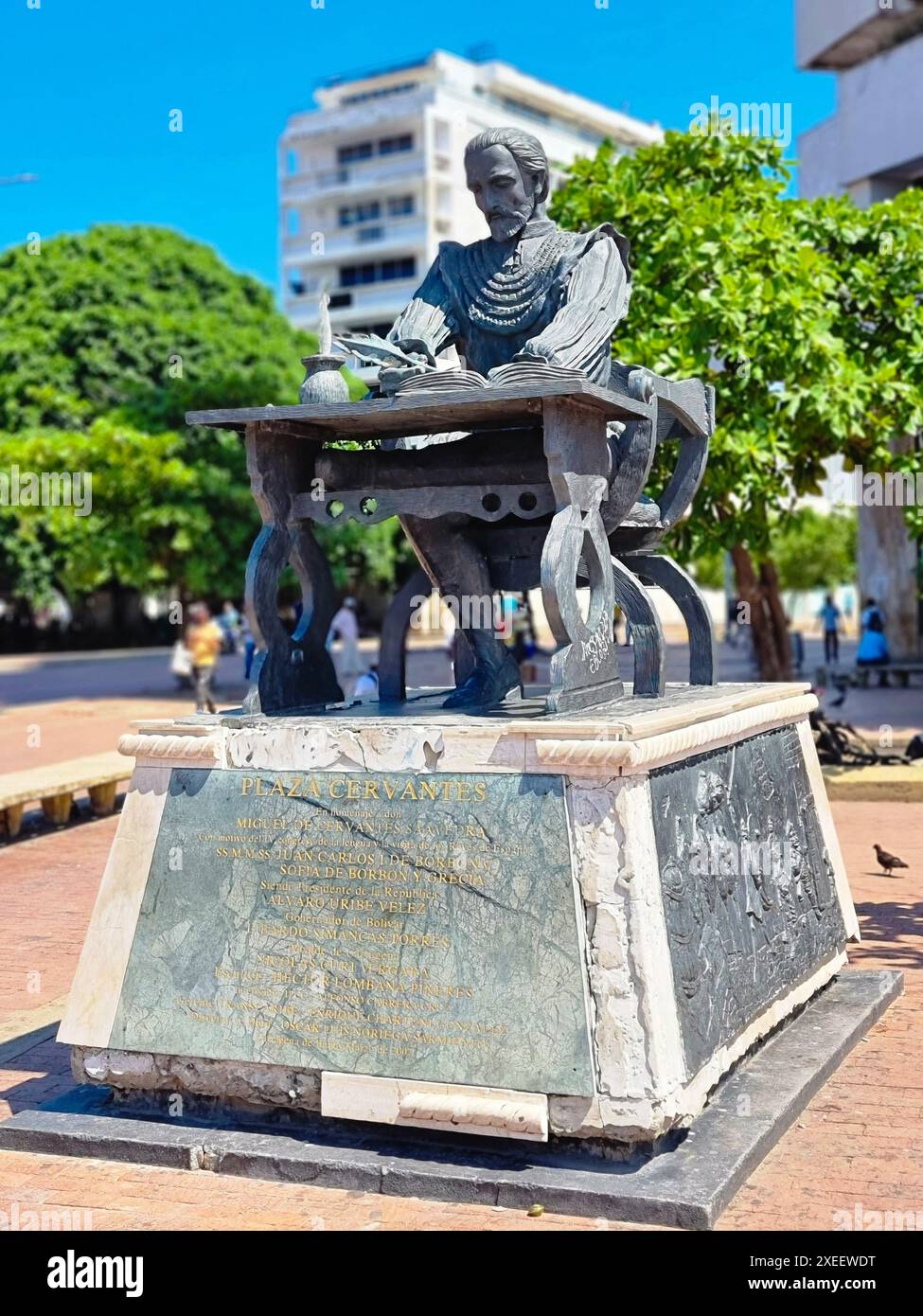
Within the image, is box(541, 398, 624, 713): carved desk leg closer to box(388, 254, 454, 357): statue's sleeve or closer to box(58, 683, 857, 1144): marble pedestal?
box(58, 683, 857, 1144): marble pedestal

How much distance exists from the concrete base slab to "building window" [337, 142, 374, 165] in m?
59.0

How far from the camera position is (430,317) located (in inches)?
214

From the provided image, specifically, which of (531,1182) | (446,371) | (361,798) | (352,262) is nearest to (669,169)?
(446,371)

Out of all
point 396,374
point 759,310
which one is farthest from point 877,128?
point 396,374

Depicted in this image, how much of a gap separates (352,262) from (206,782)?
57354 mm

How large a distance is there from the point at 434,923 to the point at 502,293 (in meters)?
→ 2.21

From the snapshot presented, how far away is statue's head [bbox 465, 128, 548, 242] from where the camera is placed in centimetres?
534

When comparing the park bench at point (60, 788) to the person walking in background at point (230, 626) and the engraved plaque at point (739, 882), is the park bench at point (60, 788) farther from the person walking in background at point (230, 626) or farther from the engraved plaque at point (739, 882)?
the person walking in background at point (230, 626)

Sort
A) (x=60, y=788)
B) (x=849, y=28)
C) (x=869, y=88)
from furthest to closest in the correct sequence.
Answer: (x=869, y=88)
(x=849, y=28)
(x=60, y=788)

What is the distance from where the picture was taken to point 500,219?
213 inches

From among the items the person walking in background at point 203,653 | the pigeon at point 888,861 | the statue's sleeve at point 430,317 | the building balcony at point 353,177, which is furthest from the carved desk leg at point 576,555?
the building balcony at point 353,177

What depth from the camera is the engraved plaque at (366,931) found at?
4.38 metres

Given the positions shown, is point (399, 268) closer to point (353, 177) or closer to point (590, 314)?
point (353, 177)

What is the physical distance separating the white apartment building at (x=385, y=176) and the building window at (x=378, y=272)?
36mm
